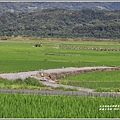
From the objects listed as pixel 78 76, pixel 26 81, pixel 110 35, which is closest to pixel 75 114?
pixel 26 81

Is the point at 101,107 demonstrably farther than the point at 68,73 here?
No

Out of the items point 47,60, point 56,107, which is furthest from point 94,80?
point 47,60

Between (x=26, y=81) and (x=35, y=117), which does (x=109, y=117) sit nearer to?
(x=35, y=117)

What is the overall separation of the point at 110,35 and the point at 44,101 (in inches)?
6837

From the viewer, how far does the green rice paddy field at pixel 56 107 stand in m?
16.2

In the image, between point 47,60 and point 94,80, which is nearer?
point 94,80

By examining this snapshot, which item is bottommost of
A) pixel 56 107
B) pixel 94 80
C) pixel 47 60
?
pixel 56 107

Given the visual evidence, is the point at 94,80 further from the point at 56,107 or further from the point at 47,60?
the point at 47,60

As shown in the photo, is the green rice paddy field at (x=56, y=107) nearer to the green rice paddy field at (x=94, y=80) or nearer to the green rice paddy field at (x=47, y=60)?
the green rice paddy field at (x=94, y=80)

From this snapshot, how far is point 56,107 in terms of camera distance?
1784 centimetres

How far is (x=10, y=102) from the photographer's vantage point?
18.9m

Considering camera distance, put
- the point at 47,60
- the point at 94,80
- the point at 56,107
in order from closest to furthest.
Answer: the point at 56,107 → the point at 94,80 → the point at 47,60

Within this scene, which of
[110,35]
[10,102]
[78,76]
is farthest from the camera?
[110,35]

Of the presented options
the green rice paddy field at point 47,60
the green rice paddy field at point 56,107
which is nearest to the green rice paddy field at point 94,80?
the green rice paddy field at point 47,60
